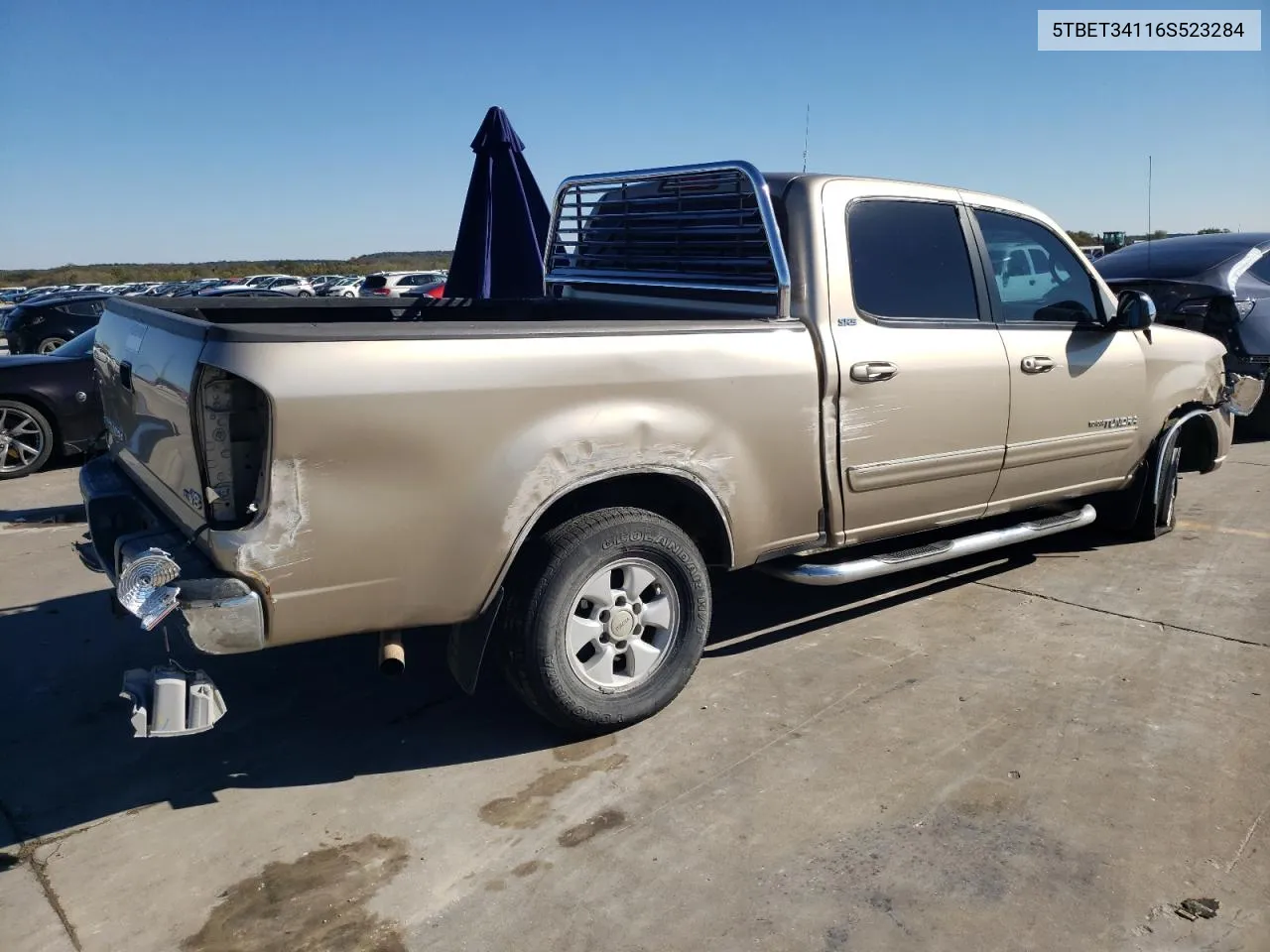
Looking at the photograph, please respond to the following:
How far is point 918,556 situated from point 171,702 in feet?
9.68

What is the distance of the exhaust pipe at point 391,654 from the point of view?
3.29 m

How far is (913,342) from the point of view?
14.2ft

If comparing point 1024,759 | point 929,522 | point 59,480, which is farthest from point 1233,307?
point 59,480

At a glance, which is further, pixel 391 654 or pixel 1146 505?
pixel 1146 505

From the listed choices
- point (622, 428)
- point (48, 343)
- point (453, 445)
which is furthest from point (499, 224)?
point (48, 343)

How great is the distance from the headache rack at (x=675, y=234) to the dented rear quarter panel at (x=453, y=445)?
0.54m

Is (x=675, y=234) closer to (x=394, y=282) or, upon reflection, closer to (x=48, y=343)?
(x=48, y=343)

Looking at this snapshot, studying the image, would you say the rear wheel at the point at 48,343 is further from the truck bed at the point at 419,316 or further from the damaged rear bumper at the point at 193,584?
the damaged rear bumper at the point at 193,584

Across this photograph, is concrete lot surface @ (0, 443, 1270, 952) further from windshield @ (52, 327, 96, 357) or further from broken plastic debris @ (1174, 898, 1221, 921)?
windshield @ (52, 327, 96, 357)

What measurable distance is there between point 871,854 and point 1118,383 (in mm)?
3280

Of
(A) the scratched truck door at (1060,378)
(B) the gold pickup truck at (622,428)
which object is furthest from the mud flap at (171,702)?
(A) the scratched truck door at (1060,378)

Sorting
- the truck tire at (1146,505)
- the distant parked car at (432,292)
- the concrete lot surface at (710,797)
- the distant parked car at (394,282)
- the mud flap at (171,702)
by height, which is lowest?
the concrete lot surface at (710,797)

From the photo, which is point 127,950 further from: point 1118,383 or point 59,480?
point 59,480

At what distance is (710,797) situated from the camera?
3316 millimetres
